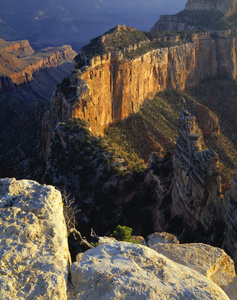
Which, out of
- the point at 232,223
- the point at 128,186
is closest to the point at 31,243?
the point at 232,223

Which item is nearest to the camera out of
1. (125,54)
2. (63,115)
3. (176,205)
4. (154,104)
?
(176,205)

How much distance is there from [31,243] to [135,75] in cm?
5841

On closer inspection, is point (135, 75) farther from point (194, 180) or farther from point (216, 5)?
point (216, 5)

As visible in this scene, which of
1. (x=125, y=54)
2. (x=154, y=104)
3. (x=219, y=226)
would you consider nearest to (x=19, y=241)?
(x=219, y=226)

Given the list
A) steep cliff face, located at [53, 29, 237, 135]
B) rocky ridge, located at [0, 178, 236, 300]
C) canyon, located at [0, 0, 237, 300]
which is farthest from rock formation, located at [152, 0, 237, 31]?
A: rocky ridge, located at [0, 178, 236, 300]

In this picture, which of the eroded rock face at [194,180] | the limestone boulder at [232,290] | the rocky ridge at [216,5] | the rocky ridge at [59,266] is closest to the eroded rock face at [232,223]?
the eroded rock face at [194,180]

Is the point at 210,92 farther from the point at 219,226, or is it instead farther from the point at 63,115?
the point at 219,226

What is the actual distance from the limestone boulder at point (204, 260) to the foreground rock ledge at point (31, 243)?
577cm

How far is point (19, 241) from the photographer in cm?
1135

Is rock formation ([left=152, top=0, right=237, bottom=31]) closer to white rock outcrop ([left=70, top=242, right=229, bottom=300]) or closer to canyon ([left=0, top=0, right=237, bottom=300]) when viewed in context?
canyon ([left=0, top=0, right=237, bottom=300])

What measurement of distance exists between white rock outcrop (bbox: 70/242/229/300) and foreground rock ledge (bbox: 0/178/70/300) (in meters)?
0.80

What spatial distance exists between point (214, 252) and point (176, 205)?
12.4m

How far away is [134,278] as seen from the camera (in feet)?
35.7

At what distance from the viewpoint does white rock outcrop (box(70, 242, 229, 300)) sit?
10.4 metres
